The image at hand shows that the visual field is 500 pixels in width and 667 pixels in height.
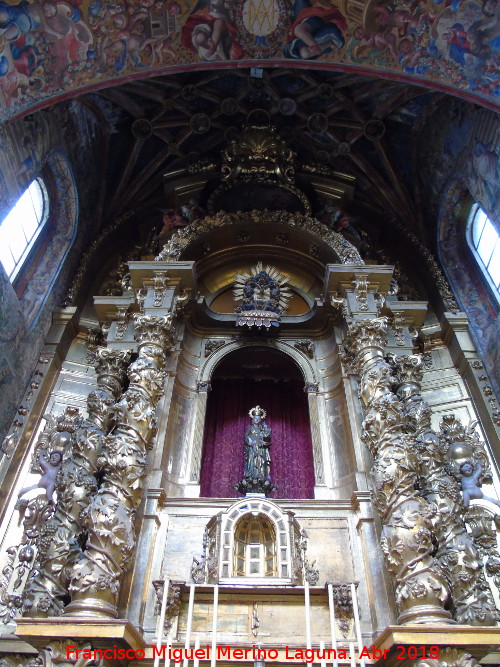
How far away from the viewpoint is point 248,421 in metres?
9.84

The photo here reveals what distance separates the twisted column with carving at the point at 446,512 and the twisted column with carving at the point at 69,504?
163 inches

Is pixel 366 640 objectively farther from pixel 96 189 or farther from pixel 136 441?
pixel 96 189

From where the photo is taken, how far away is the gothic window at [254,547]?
21.6 ft

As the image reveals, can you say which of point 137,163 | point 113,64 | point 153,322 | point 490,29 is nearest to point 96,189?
point 137,163

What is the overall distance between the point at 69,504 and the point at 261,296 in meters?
5.40

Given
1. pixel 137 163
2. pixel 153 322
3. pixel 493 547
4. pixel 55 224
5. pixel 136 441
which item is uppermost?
pixel 137 163

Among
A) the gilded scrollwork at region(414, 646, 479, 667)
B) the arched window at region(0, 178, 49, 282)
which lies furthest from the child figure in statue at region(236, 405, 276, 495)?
the arched window at region(0, 178, 49, 282)

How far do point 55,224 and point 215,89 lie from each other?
4.66 meters

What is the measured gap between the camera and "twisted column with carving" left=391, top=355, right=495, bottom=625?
222 inches

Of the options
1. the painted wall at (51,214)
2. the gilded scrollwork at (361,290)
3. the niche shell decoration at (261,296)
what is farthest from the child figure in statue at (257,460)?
the painted wall at (51,214)

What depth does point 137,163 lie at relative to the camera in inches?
474

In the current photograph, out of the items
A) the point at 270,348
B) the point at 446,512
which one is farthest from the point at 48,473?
the point at 446,512

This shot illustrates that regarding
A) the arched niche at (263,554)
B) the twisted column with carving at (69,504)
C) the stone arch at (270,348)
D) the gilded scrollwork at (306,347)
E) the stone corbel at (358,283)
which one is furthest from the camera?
the gilded scrollwork at (306,347)

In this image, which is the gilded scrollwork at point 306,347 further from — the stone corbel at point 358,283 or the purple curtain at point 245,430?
the stone corbel at point 358,283
